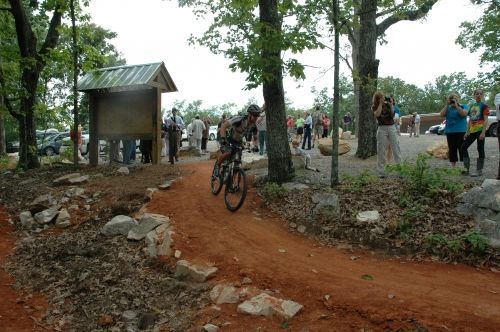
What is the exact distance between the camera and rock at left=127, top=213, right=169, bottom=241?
665 centimetres

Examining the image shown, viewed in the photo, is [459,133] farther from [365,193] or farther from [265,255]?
[265,255]

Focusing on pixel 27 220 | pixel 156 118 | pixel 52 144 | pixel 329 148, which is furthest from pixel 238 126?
pixel 52 144

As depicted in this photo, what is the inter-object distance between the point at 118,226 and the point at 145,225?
53 centimetres

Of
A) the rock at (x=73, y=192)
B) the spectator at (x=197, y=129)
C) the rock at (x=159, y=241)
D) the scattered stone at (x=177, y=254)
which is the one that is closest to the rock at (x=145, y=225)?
the rock at (x=159, y=241)

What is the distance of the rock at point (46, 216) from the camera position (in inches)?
309

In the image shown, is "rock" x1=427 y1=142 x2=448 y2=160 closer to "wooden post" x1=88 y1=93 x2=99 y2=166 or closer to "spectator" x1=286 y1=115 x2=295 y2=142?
"wooden post" x1=88 y1=93 x2=99 y2=166

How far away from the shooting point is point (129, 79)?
36.6 ft

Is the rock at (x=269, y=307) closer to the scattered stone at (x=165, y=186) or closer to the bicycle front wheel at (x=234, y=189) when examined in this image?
the bicycle front wheel at (x=234, y=189)

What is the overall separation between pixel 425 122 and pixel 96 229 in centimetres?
4443

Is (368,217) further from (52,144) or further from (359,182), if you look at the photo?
(52,144)

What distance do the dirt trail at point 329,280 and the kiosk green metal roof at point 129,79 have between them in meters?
4.79

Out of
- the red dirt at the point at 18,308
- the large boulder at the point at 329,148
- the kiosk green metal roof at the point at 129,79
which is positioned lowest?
the red dirt at the point at 18,308

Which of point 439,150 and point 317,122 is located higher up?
point 317,122

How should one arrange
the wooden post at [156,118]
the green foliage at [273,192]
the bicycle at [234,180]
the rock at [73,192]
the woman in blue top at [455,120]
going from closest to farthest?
the bicycle at [234,180] < the green foliage at [273,192] < the woman in blue top at [455,120] < the rock at [73,192] < the wooden post at [156,118]
